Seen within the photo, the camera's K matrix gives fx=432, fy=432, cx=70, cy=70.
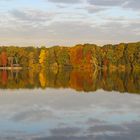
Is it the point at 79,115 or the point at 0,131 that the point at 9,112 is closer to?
the point at 79,115

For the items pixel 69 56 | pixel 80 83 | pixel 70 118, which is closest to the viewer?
pixel 70 118

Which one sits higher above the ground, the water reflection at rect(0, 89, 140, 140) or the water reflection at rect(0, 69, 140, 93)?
the water reflection at rect(0, 89, 140, 140)

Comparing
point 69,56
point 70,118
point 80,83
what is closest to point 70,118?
point 70,118

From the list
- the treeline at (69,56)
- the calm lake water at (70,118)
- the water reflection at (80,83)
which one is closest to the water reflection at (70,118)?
the calm lake water at (70,118)

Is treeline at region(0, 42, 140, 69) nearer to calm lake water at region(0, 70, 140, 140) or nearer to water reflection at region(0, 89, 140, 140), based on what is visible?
calm lake water at region(0, 70, 140, 140)

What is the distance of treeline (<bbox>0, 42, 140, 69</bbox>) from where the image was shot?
73.6 m

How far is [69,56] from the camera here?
273ft

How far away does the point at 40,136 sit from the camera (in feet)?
34.1

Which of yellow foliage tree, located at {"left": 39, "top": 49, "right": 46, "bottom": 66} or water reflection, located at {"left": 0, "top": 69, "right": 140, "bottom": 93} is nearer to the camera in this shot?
water reflection, located at {"left": 0, "top": 69, "right": 140, "bottom": 93}

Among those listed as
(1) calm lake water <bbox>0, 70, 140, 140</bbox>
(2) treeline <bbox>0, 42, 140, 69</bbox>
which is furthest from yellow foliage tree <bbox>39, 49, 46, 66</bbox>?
(1) calm lake water <bbox>0, 70, 140, 140</bbox>

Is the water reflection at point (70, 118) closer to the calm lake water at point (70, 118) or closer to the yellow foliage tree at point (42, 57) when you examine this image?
the calm lake water at point (70, 118)

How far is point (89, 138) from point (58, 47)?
75.6m

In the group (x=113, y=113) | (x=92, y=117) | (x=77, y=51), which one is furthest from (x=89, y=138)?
(x=77, y=51)

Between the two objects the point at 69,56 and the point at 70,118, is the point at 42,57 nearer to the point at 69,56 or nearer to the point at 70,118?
the point at 69,56
